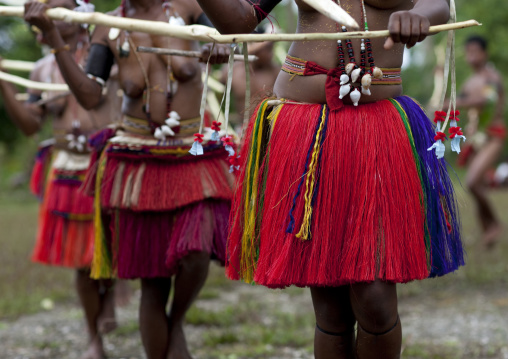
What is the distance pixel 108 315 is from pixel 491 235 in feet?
14.6

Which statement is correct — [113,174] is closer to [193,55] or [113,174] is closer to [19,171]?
[193,55]

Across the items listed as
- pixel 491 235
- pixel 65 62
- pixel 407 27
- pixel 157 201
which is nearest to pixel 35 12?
pixel 65 62

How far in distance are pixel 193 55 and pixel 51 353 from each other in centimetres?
238

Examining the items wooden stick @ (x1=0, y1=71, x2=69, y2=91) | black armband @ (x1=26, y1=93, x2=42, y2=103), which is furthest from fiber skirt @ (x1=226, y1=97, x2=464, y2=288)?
black armband @ (x1=26, y1=93, x2=42, y2=103)

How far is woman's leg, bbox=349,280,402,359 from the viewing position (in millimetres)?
2271

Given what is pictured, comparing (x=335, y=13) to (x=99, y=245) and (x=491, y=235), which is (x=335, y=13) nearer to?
(x=99, y=245)

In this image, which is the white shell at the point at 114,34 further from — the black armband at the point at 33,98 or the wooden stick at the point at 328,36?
the black armband at the point at 33,98

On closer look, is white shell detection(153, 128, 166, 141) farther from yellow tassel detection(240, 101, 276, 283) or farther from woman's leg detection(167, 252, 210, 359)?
yellow tassel detection(240, 101, 276, 283)

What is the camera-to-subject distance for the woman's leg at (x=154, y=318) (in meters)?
3.42

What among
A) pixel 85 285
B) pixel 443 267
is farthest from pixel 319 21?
pixel 85 285

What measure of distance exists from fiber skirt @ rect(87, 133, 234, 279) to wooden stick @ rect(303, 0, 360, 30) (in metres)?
1.49

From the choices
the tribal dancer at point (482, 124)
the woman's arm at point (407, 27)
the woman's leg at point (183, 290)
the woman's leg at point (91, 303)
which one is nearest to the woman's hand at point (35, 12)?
the woman's leg at point (183, 290)

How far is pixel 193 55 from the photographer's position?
305 centimetres

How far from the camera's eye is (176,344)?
Answer: 3.51 metres
